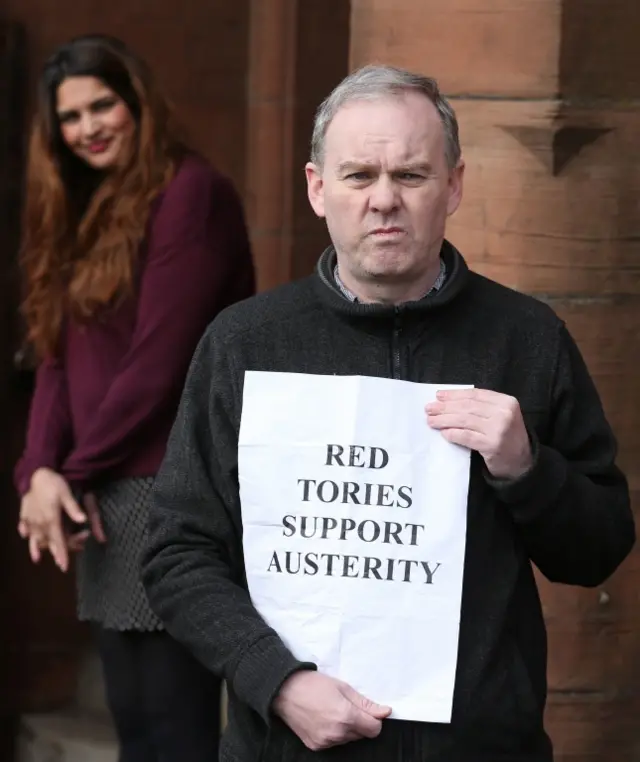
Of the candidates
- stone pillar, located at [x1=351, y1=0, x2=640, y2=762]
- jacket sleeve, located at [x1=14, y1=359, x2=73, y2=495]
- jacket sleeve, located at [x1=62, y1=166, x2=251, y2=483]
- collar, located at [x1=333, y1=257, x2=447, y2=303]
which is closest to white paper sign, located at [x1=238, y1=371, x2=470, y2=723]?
collar, located at [x1=333, y1=257, x2=447, y2=303]

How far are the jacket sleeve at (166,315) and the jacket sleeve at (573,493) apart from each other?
1099 millimetres

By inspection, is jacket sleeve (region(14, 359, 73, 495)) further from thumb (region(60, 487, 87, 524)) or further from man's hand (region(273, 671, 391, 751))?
man's hand (region(273, 671, 391, 751))

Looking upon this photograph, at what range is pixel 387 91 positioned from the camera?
2.40m

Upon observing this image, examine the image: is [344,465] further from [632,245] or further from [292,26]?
[292,26]

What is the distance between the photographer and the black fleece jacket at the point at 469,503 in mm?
2334

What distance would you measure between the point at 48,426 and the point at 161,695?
58 centimetres

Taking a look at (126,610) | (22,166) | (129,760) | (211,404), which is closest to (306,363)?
(211,404)

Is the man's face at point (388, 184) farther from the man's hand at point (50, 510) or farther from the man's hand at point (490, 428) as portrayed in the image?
the man's hand at point (50, 510)

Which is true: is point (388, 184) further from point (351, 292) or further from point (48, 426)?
point (48, 426)

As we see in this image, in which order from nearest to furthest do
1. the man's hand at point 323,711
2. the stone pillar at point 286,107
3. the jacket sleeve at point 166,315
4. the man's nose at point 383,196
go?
the man's hand at point 323,711 < the man's nose at point 383,196 < the jacket sleeve at point 166,315 < the stone pillar at point 286,107

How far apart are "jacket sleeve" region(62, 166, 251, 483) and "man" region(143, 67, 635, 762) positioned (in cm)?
90

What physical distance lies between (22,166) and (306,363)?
3.00 meters

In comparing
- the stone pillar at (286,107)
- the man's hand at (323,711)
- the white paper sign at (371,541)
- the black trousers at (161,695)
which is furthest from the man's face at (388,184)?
the stone pillar at (286,107)

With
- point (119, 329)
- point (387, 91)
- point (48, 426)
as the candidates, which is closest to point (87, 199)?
point (119, 329)
